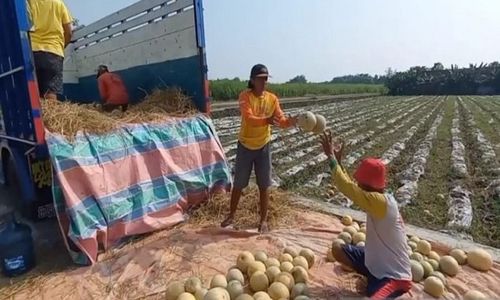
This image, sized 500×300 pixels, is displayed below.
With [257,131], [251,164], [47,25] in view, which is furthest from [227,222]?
[47,25]

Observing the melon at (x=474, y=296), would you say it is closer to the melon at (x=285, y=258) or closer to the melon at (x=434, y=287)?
the melon at (x=434, y=287)

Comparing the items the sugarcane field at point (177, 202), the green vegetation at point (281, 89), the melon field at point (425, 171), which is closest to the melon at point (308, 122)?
the sugarcane field at point (177, 202)

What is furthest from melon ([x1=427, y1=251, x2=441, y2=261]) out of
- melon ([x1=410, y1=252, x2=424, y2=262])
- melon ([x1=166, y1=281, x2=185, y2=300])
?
melon ([x1=166, y1=281, x2=185, y2=300])

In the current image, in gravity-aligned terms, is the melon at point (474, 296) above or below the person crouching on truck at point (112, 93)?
below

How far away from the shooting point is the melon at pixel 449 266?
3326 millimetres

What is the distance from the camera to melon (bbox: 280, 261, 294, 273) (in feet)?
10.3

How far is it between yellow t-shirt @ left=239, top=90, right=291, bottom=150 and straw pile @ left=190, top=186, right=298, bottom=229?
985 mm

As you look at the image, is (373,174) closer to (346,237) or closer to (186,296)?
(346,237)

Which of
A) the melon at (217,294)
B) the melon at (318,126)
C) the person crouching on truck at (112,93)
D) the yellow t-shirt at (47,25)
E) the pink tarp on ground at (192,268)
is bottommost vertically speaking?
the pink tarp on ground at (192,268)

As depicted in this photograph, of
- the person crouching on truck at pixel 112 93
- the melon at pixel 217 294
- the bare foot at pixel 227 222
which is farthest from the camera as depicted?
the person crouching on truck at pixel 112 93

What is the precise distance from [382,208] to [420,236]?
1.77 meters

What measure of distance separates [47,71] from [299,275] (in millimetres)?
3692

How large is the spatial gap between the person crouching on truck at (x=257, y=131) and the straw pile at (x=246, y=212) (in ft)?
0.62

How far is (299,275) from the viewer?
10.1 feet
